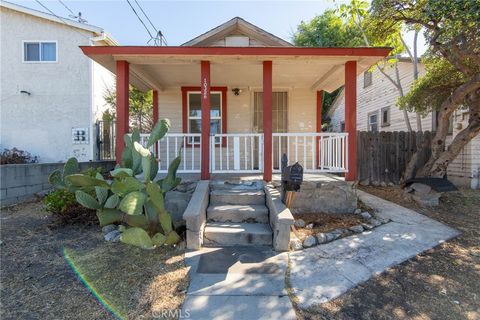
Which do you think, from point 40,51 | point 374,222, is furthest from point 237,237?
point 40,51

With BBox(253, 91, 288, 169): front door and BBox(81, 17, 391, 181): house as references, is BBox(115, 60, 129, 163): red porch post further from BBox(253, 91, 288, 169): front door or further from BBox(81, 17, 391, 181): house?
BBox(253, 91, 288, 169): front door

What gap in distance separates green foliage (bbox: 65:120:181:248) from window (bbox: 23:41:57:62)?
26.1 feet

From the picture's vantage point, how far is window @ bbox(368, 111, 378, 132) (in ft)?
43.9

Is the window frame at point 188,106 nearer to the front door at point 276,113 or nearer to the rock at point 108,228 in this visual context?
the front door at point 276,113

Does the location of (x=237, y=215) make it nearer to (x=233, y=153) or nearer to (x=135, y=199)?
(x=135, y=199)

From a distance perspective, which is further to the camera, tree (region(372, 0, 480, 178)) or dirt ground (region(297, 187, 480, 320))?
tree (region(372, 0, 480, 178))

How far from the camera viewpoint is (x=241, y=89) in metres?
7.79

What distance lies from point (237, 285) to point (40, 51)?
10628 mm

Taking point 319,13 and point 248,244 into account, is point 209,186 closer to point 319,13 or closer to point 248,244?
point 248,244

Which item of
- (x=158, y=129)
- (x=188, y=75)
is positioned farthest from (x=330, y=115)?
(x=158, y=129)

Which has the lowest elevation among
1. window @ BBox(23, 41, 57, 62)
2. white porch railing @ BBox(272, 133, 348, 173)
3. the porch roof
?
white porch railing @ BBox(272, 133, 348, 173)

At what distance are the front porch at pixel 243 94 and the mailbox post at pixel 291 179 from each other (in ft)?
3.94

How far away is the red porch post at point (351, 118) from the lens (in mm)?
5363

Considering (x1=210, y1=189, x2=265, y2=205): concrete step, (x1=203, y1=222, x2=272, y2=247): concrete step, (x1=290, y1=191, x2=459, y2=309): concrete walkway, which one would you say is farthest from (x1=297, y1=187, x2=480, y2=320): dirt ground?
(x1=210, y1=189, x2=265, y2=205): concrete step
